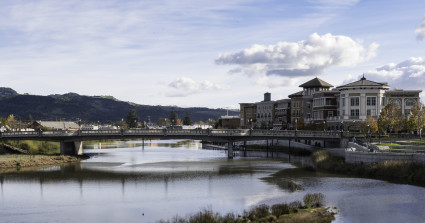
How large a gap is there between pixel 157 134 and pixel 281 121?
79.7 m

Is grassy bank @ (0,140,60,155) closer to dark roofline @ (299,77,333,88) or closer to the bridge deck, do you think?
the bridge deck

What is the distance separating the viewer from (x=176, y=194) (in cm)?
5406

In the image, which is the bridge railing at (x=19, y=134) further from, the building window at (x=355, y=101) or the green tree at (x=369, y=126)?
the building window at (x=355, y=101)

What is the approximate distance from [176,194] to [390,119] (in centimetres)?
6461

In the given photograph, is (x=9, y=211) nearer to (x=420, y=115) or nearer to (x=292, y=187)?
(x=292, y=187)

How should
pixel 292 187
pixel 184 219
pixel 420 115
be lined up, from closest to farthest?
pixel 184 219
pixel 292 187
pixel 420 115

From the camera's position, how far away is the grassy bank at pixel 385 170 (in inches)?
2366

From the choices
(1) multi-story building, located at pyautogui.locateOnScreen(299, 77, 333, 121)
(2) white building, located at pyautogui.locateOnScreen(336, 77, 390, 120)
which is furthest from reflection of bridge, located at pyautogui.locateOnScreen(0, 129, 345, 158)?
(1) multi-story building, located at pyautogui.locateOnScreen(299, 77, 333, 121)

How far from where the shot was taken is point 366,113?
120000 millimetres

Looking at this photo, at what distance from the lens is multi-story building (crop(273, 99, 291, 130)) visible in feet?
555

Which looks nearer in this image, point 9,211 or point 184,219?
point 184,219

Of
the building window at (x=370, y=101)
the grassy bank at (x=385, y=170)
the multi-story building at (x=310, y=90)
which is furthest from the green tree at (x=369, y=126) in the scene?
the multi-story building at (x=310, y=90)

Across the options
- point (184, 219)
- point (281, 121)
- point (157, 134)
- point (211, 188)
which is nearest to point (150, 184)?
point (211, 188)

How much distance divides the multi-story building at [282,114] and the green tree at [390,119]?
6135 cm
